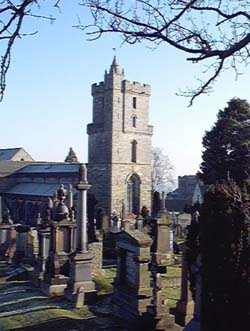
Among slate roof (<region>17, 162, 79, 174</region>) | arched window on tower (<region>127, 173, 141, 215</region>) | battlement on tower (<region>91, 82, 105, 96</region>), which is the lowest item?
arched window on tower (<region>127, 173, 141, 215</region>)

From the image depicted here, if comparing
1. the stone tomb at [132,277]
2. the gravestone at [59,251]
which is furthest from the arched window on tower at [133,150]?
the stone tomb at [132,277]

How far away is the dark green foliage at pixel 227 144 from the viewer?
32.2 meters

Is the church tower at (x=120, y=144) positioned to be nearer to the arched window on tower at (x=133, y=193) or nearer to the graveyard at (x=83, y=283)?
the arched window on tower at (x=133, y=193)

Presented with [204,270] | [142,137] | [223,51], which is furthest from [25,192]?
[223,51]

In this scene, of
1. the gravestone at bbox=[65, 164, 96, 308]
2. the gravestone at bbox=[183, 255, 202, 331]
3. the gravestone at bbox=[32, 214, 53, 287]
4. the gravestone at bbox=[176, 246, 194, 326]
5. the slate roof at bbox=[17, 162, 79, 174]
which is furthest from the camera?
the slate roof at bbox=[17, 162, 79, 174]

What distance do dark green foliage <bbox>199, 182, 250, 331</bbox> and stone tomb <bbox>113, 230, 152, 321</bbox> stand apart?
10.1 ft

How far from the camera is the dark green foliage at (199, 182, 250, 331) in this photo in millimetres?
7168

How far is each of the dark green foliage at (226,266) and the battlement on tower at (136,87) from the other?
3960 cm

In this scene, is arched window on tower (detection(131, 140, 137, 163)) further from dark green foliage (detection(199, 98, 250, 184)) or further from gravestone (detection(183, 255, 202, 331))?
gravestone (detection(183, 255, 202, 331))

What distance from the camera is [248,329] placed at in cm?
706

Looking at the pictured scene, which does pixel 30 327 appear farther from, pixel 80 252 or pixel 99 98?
pixel 99 98

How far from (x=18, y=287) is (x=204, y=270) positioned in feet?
30.8

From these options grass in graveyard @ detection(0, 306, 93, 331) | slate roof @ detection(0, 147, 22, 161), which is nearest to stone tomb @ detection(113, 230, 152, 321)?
grass in graveyard @ detection(0, 306, 93, 331)

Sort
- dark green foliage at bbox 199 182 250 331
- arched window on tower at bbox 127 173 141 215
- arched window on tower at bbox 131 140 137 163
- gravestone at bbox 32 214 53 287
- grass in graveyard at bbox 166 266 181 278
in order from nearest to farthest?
dark green foliage at bbox 199 182 250 331
gravestone at bbox 32 214 53 287
grass in graveyard at bbox 166 266 181 278
arched window on tower at bbox 127 173 141 215
arched window on tower at bbox 131 140 137 163
